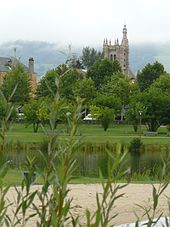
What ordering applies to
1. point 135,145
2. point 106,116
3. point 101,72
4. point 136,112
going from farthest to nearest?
point 101,72, point 106,116, point 136,112, point 135,145

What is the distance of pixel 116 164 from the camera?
5.64 ft

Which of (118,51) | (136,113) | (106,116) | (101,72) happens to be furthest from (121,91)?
(118,51)

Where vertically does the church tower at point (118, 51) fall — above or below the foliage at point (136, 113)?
above


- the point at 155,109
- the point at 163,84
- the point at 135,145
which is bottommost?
the point at 135,145

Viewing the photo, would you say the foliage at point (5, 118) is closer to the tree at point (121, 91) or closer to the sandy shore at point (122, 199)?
the sandy shore at point (122, 199)

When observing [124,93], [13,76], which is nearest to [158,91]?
[124,93]

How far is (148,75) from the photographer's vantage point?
253 ft

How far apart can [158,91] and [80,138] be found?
55373 mm

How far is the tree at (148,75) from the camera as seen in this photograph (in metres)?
76.6

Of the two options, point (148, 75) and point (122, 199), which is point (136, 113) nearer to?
point (148, 75)

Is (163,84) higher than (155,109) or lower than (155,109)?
higher

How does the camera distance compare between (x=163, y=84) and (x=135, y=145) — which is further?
(x=163, y=84)

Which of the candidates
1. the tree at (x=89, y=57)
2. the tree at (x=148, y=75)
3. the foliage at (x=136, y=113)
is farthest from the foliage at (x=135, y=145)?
the tree at (x=89, y=57)

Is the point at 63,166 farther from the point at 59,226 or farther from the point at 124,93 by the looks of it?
the point at 124,93
